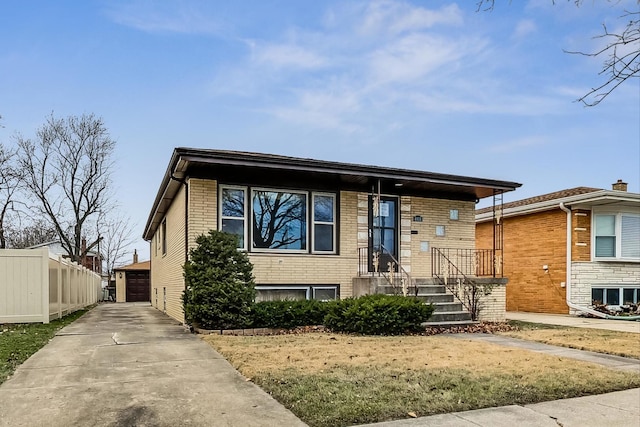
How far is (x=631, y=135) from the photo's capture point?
A: 5070mm

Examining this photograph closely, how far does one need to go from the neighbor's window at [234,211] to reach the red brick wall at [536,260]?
1091 centimetres

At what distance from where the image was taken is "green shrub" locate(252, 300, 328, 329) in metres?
9.98

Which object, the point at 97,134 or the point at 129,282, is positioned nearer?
the point at 97,134

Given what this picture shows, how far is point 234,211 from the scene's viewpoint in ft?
38.7

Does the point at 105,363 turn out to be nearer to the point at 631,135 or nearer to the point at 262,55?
the point at 631,135

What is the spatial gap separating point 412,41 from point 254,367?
16.1 feet

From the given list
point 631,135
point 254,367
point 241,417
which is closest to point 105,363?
point 254,367

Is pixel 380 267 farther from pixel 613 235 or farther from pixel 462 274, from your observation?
pixel 613 235

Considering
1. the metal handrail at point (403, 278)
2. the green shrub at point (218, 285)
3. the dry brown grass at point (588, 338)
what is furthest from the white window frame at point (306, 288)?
the dry brown grass at point (588, 338)

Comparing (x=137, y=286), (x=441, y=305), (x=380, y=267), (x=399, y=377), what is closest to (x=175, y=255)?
(x=380, y=267)

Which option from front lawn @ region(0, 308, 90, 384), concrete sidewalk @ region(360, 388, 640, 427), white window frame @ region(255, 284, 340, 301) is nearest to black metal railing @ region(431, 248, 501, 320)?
white window frame @ region(255, 284, 340, 301)

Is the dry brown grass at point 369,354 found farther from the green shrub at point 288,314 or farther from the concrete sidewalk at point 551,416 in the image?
the concrete sidewalk at point 551,416

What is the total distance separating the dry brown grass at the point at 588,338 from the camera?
8234 millimetres

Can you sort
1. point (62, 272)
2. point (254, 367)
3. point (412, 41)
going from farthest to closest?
point (62, 272) → point (412, 41) → point (254, 367)
